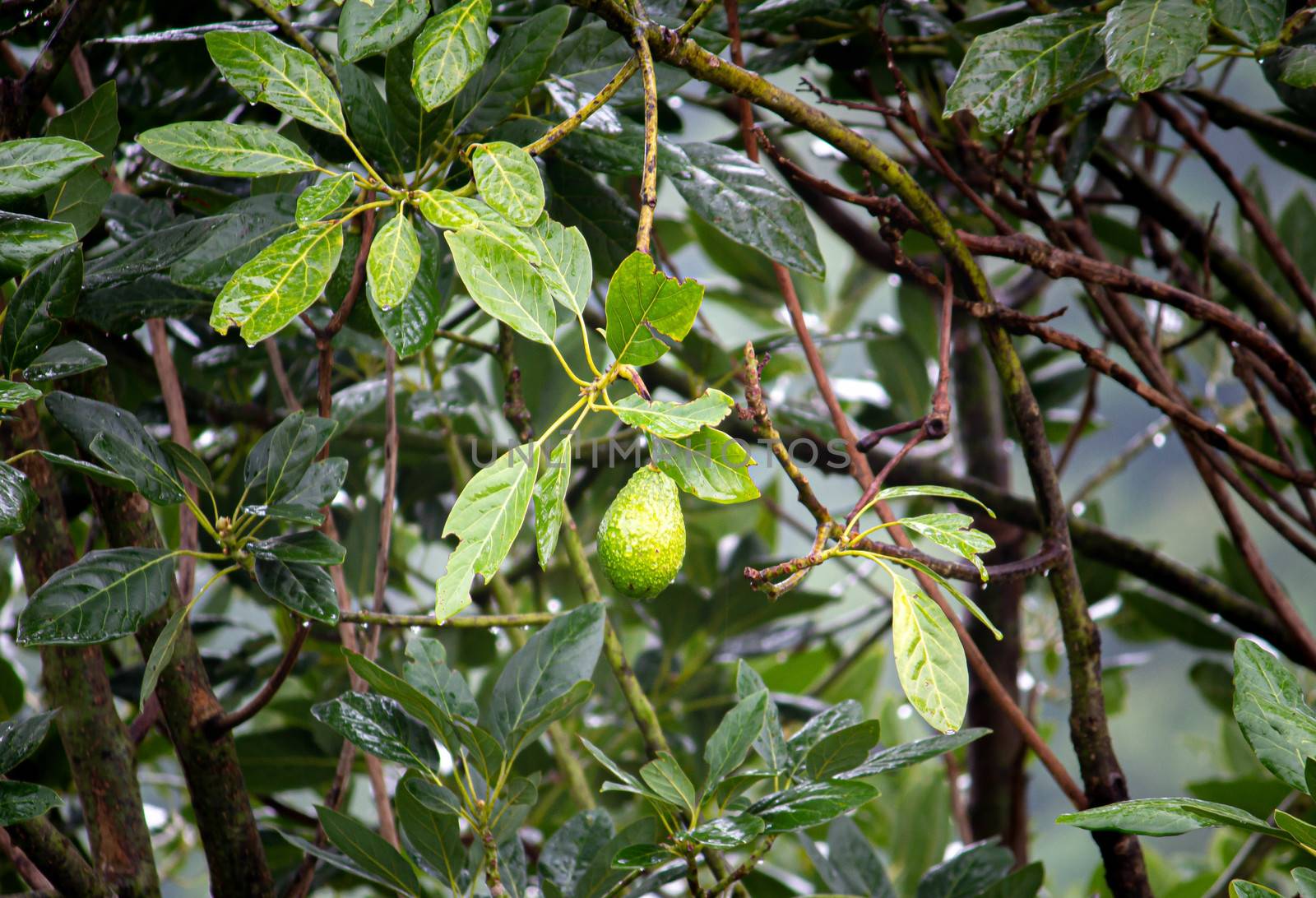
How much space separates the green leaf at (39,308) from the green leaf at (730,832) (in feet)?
1.12

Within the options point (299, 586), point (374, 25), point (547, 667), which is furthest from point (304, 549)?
point (374, 25)

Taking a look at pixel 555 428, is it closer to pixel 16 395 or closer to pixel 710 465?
pixel 710 465

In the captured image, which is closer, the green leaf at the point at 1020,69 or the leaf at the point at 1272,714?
the leaf at the point at 1272,714

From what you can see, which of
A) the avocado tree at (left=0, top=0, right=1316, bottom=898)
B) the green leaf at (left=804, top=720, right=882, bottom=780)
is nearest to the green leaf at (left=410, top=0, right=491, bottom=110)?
the avocado tree at (left=0, top=0, right=1316, bottom=898)

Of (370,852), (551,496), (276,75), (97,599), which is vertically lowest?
(370,852)

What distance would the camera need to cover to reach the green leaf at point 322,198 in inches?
13.9

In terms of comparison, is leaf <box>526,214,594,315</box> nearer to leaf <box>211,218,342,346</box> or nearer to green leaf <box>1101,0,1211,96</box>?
leaf <box>211,218,342,346</box>

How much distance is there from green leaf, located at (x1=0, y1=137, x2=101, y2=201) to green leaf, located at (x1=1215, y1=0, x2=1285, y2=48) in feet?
1.56

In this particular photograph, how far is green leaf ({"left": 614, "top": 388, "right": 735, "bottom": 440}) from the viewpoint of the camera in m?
0.30

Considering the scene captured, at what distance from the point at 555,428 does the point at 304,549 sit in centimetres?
20

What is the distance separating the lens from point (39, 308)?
43cm

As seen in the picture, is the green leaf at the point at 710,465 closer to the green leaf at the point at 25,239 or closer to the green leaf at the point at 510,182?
the green leaf at the point at 510,182

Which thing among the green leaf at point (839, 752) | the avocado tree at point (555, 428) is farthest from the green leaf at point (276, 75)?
the green leaf at point (839, 752)

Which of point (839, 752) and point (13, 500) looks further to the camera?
point (839, 752)
